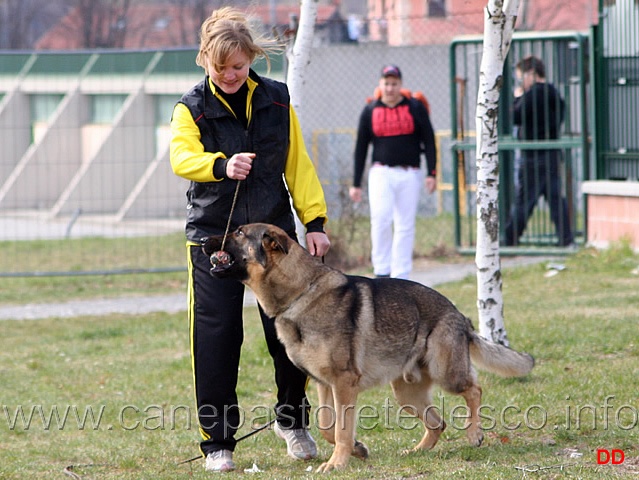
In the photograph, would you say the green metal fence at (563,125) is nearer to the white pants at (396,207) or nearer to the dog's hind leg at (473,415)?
the white pants at (396,207)

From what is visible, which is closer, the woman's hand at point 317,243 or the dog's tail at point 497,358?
the woman's hand at point 317,243

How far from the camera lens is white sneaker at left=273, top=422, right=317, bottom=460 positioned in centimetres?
543

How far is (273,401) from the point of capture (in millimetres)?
6930

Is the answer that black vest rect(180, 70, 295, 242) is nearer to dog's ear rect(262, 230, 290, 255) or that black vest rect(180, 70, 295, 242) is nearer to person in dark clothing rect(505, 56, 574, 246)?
dog's ear rect(262, 230, 290, 255)

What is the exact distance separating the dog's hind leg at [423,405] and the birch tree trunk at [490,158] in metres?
1.47

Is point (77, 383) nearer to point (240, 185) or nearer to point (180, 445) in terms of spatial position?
point (180, 445)

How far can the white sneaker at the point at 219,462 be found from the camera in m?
5.18

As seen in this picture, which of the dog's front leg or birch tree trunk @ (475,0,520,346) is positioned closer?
the dog's front leg

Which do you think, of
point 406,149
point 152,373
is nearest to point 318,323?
point 152,373

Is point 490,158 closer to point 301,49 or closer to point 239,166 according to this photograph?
point 301,49

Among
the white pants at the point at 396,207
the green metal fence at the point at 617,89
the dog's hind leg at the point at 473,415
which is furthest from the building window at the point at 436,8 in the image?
the dog's hind leg at the point at 473,415

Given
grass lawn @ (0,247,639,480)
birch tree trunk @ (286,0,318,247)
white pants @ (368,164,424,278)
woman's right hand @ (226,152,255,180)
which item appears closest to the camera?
woman's right hand @ (226,152,255,180)

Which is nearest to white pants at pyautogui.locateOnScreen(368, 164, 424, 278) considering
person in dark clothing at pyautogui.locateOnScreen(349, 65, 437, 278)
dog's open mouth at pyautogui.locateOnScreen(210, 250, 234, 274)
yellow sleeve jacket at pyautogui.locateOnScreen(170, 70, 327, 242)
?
person in dark clothing at pyautogui.locateOnScreen(349, 65, 437, 278)

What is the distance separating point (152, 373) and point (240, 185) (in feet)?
10.4
